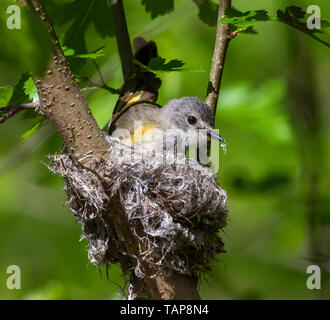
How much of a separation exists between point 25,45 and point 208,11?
6.51ft

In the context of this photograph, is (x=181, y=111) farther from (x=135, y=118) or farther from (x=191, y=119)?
(x=135, y=118)

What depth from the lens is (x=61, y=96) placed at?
9.05 feet

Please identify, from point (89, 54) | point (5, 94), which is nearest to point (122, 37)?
point (89, 54)

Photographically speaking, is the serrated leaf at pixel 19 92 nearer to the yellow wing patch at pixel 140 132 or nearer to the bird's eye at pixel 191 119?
the yellow wing patch at pixel 140 132

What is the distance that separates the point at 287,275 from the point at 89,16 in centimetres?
264

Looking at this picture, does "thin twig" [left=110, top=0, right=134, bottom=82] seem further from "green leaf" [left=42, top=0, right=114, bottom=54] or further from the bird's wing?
the bird's wing

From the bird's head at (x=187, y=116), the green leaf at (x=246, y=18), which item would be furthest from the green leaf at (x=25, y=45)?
the bird's head at (x=187, y=116)

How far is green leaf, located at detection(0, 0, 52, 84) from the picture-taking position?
218 cm

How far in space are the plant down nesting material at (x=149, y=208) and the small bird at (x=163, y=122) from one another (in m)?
0.41

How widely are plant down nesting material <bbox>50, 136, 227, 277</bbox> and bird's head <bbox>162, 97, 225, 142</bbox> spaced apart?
0.58m

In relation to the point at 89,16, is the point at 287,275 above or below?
below

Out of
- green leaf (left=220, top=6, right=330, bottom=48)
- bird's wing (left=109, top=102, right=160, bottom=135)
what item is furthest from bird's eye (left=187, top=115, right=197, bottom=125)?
green leaf (left=220, top=6, right=330, bottom=48)

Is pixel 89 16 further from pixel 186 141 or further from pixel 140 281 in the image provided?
pixel 140 281
